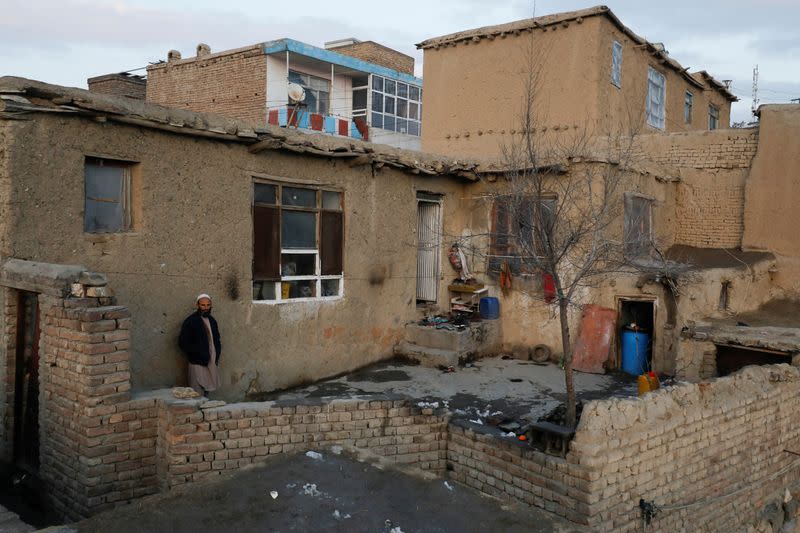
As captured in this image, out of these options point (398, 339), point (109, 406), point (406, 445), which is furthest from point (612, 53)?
→ point (109, 406)

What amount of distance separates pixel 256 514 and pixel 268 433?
1.96 m

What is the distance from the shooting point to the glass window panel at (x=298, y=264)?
946 centimetres

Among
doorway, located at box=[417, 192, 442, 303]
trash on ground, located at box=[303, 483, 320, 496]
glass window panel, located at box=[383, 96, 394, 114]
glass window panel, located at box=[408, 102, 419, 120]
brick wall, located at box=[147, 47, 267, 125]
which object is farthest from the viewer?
glass window panel, located at box=[408, 102, 419, 120]

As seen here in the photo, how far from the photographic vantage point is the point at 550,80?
47.2 feet

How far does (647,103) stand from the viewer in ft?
51.2

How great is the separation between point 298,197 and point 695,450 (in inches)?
241

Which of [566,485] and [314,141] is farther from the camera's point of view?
[314,141]

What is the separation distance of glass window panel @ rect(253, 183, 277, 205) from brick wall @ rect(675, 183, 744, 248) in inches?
342

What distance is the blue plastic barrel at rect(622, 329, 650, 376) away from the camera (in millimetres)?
10539

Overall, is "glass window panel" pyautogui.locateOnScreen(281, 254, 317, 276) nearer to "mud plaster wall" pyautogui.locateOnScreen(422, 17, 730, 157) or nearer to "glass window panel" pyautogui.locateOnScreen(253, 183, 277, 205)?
"glass window panel" pyautogui.locateOnScreen(253, 183, 277, 205)

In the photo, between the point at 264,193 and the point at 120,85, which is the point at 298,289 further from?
the point at 120,85

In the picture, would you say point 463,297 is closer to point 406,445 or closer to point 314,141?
point 314,141

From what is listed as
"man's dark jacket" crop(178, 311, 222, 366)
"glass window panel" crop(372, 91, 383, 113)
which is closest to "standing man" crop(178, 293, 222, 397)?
"man's dark jacket" crop(178, 311, 222, 366)

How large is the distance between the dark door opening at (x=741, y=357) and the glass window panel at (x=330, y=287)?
567 centimetres
